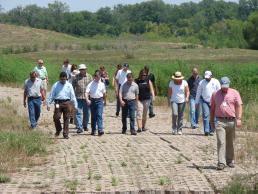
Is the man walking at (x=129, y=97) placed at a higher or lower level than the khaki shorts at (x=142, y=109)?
higher

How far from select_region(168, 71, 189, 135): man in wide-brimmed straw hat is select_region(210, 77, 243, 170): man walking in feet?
18.8

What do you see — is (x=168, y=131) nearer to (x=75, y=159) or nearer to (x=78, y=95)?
(x=78, y=95)

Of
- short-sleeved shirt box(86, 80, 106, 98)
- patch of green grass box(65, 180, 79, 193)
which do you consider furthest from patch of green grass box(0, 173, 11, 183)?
short-sleeved shirt box(86, 80, 106, 98)

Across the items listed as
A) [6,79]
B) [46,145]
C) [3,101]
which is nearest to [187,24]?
[6,79]

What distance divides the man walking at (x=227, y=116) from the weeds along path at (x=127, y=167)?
444mm

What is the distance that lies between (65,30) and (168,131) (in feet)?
541

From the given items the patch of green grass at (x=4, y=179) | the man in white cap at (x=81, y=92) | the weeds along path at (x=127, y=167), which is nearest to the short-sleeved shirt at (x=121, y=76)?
the man in white cap at (x=81, y=92)

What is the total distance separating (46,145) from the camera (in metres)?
16.5

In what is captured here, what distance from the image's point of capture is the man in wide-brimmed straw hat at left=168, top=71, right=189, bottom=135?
1958 cm

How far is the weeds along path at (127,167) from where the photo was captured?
11.7m

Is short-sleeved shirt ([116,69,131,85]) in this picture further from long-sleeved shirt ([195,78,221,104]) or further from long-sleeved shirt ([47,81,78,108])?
long-sleeved shirt ([47,81,78,108])

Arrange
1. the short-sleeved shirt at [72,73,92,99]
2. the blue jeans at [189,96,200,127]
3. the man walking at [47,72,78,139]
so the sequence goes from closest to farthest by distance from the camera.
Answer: the man walking at [47,72,78,139]
the short-sleeved shirt at [72,73,92,99]
the blue jeans at [189,96,200,127]

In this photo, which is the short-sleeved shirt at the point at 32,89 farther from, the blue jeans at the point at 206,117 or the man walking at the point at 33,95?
the blue jeans at the point at 206,117

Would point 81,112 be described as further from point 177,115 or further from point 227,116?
point 227,116
